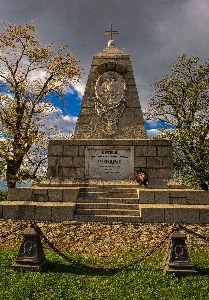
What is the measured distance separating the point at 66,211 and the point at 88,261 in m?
2.71

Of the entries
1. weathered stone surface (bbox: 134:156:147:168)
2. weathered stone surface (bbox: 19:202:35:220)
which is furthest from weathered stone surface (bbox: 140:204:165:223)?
weathered stone surface (bbox: 19:202:35:220)

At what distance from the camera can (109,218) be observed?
8500 millimetres

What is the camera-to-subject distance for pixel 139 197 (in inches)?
360

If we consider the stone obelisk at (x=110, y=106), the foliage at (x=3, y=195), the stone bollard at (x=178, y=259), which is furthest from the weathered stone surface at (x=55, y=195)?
the foliage at (x=3, y=195)

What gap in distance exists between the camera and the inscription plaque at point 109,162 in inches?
406

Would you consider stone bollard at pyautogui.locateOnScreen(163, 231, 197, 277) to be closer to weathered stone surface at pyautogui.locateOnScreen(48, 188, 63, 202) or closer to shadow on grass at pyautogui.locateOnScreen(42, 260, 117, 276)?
shadow on grass at pyautogui.locateOnScreen(42, 260, 117, 276)

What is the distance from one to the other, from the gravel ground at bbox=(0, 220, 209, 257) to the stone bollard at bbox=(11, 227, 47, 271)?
4.56ft

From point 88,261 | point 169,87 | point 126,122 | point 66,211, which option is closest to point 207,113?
point 169,87

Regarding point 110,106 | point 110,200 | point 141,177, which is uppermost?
point 110,106

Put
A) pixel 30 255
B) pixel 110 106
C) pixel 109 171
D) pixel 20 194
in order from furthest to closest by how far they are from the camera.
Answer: pixel 110 106
pixel 109 171
pixel 20 194
pixel 30 255

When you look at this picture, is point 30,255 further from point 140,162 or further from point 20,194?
point 140,162

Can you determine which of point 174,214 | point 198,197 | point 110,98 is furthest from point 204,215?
point 110,98

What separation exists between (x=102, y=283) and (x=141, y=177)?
5.39 m

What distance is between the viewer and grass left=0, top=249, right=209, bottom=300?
14.7ft
